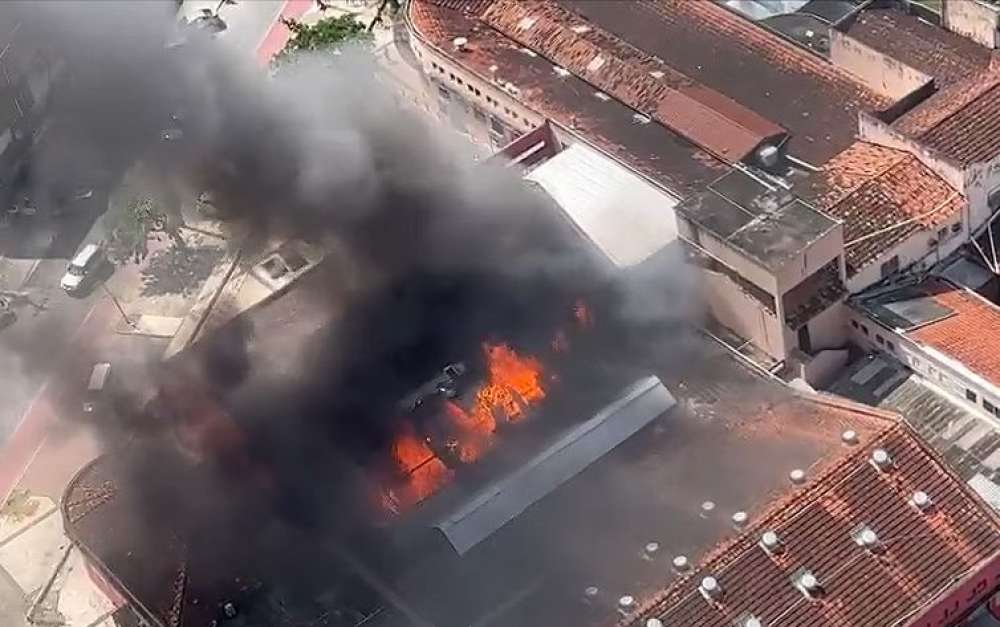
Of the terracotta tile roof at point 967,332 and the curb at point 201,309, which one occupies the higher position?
the terracotta tile roof at point 967,332

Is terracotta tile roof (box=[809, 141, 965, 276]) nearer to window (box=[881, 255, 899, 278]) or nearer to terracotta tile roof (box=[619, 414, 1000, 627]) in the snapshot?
window (box=[881, 255, 899, 278])

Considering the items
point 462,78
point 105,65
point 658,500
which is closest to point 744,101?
point 462,78

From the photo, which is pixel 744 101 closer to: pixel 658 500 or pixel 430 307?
pixel 430 307

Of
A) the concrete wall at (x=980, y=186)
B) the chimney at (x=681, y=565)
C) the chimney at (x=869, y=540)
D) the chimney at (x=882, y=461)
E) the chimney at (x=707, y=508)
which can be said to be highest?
the concrete wall at (x=980, y=186)

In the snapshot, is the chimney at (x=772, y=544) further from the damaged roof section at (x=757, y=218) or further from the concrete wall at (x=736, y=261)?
the damaged roof section at (x=757, y=218)

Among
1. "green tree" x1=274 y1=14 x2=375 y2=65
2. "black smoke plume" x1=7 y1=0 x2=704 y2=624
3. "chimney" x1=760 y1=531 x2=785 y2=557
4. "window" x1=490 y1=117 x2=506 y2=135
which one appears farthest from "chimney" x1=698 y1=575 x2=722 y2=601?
"green tree" x1=274 y1=14 x2=375 y2=65

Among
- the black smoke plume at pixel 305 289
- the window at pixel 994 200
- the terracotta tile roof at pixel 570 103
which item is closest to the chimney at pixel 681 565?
the black smoke plume at pixel 305 289
